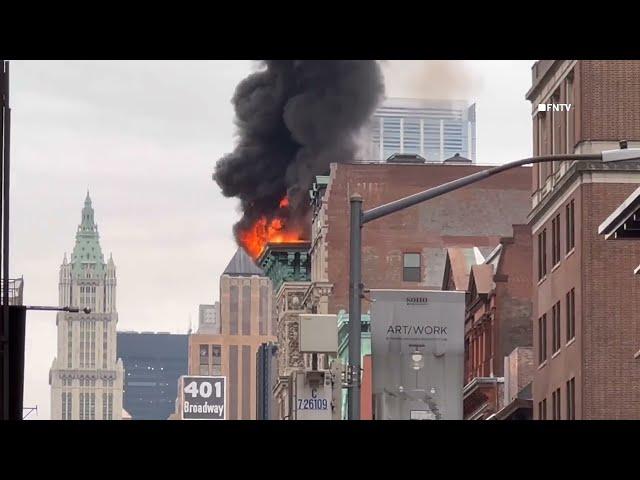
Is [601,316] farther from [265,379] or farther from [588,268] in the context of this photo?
[265,379]

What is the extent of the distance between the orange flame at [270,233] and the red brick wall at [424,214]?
15744 mm

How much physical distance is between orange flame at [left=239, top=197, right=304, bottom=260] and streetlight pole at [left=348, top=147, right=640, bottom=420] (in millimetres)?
91879

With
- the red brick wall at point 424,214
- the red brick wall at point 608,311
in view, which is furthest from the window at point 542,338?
the red brick wall at point 424,214

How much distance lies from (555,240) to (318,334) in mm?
37162

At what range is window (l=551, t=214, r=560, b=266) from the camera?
66.3m

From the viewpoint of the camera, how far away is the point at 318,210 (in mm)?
106500

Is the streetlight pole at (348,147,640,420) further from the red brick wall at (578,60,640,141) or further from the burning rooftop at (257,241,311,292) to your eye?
the burning rooftop at (257,241,311,292)

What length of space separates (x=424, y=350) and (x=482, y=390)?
40.3m

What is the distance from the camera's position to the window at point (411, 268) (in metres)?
101

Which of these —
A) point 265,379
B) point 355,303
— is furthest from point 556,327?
point 265,379

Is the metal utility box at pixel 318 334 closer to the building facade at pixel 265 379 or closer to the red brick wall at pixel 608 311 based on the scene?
the red brick wall at pixel 608 311

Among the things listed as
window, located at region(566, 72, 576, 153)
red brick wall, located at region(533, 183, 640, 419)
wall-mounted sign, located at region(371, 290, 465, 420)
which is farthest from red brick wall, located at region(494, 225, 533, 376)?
wall-mounted sign, located at region(371, 290, 465, 420)
